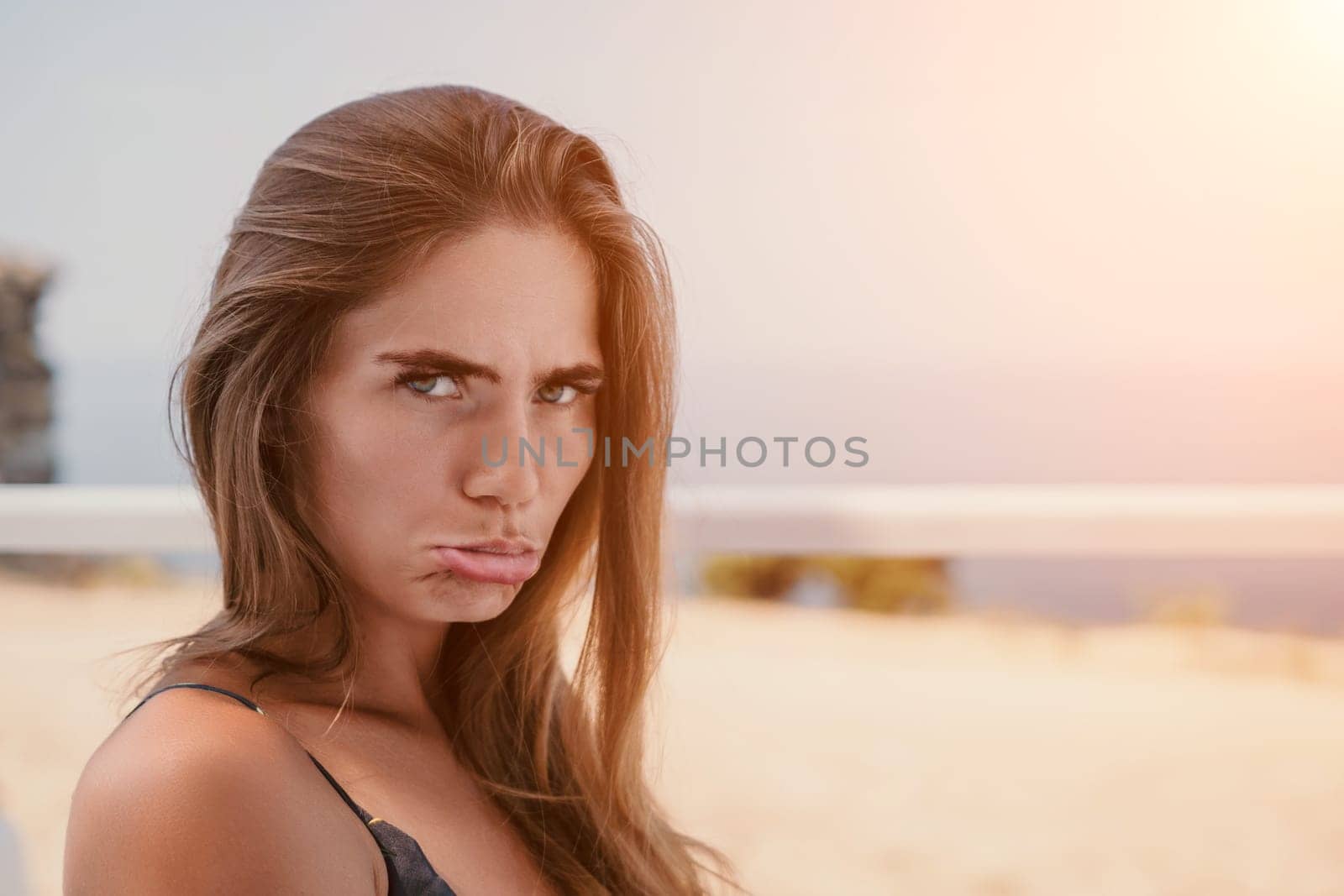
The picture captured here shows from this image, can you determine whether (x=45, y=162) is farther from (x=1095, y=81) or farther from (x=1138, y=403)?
(x=1138, y=403)

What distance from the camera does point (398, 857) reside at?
2.18ft

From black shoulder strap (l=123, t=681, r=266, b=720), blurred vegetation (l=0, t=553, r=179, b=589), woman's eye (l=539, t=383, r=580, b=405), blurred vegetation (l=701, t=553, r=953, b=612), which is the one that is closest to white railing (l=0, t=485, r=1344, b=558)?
woman's eye (l=539, t=383, r=580, b=405)

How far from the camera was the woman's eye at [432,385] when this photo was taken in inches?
27.7

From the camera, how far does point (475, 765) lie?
35.2 inches

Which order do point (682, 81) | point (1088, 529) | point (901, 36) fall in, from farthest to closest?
1. point (901, 36)
2. point (682, 81)
3. point (1088, 529)

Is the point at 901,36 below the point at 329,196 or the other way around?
the other way around

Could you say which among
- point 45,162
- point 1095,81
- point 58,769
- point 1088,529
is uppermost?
point 1095,81

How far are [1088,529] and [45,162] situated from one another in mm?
2065

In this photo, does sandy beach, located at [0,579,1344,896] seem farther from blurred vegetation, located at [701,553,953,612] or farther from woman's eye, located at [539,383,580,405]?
blurred vegetation, located at [701,553,953,612]

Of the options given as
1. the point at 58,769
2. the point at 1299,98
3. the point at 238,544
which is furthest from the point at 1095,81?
the point at 58,769

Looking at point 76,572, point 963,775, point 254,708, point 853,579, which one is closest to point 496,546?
point 254,708

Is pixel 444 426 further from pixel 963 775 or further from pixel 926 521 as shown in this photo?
pixel 963 775

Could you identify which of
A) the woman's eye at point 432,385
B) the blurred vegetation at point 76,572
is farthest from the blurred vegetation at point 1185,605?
the woman's eye at point 432,385

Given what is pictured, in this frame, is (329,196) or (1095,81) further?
(1095,81)
